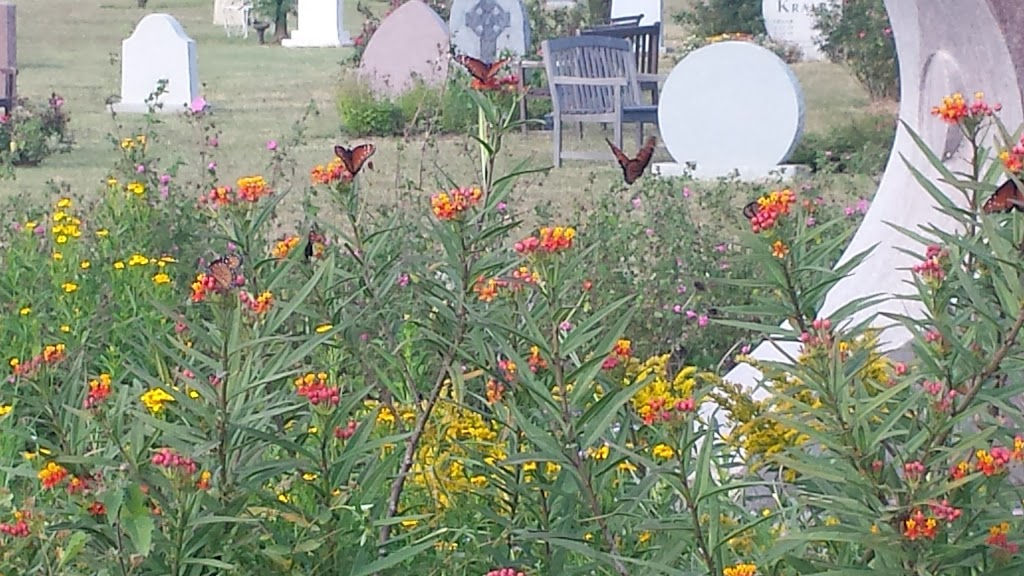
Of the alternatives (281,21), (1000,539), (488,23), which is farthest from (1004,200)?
(281,21)

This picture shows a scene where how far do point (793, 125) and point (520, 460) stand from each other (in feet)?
27.1

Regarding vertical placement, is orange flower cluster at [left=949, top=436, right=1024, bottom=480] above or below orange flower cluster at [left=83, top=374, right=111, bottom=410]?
below

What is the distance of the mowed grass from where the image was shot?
30.7 ft

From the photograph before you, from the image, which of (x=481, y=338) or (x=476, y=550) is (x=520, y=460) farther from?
(x=476, y=550)

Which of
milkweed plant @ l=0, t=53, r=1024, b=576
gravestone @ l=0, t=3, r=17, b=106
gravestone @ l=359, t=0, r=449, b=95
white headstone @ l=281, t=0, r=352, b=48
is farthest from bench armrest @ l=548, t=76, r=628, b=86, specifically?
white headstone @ l=281, t=0, r=352, b=48

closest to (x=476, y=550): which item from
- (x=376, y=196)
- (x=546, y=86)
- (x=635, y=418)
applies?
(x=635, y=418)

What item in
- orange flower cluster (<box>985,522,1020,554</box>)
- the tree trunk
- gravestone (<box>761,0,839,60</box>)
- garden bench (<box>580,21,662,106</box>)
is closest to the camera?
orange flower cluster (<box>985,522,1020,554</box>)

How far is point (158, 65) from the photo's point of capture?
1259cm

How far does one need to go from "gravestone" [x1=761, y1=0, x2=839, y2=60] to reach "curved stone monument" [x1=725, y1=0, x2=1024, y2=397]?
15668 millimetres

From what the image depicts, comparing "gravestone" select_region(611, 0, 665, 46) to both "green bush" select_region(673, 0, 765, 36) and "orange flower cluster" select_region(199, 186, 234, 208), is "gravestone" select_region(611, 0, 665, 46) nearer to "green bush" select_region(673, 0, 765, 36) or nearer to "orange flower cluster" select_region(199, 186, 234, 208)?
"green bush" select_region(673, 0, 765, 36)

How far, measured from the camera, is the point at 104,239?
461 cm

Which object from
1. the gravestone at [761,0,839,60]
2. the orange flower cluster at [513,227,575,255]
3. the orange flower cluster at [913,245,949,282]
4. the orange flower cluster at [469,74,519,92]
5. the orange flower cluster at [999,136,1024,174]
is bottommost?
the orange flower cluster at [913,245,949,282]

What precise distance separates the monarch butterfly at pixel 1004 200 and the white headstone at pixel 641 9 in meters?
15.8

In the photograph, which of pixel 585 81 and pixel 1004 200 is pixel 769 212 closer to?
pixel 1004 200
